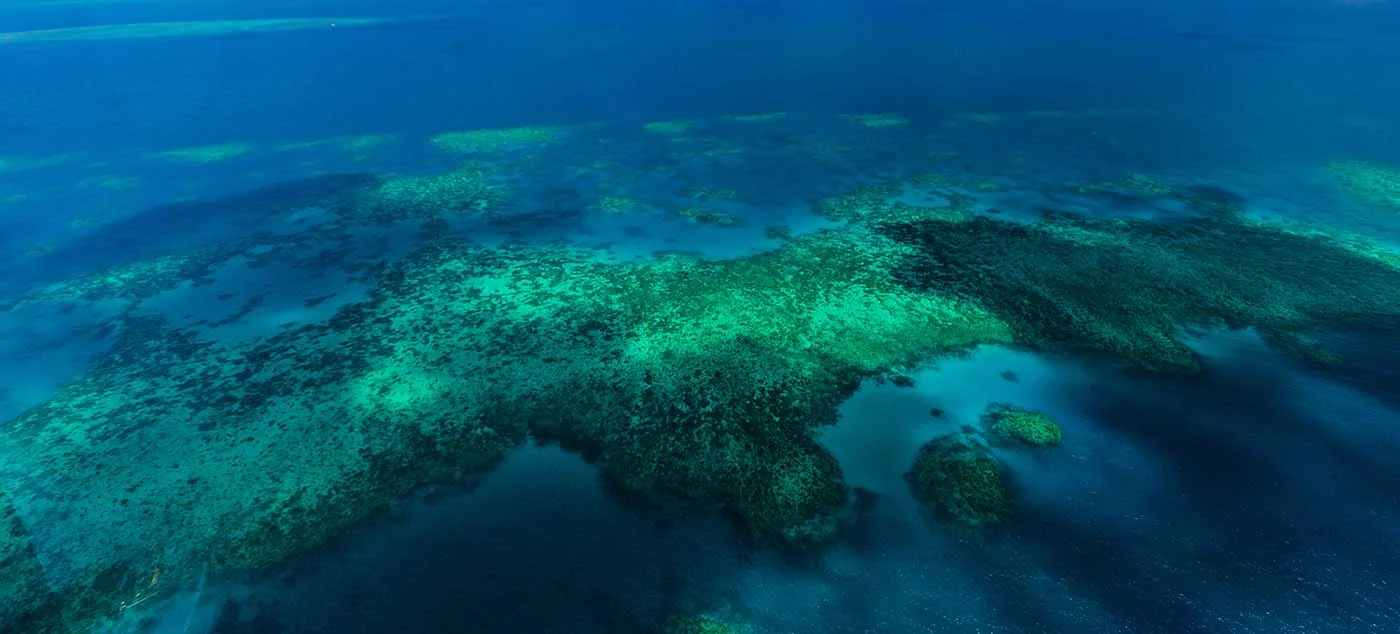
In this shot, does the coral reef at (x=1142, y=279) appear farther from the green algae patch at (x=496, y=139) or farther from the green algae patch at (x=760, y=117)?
the green algae patch at (x=496, y=139)

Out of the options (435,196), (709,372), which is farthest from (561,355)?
(435,196)

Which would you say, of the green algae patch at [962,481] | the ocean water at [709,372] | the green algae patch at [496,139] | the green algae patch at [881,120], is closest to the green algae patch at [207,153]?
the ocean water at [709,372]

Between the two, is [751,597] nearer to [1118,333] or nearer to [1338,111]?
[1118,333]

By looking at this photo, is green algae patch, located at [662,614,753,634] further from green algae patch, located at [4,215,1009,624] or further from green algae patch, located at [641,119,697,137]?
green algae patch, located at [641,119,697,137]

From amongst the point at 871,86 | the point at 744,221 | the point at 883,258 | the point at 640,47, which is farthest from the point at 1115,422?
the point at 640,47

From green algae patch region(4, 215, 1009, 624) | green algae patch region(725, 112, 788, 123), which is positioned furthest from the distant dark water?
green algae patch region(4, 215, 1009, 624)

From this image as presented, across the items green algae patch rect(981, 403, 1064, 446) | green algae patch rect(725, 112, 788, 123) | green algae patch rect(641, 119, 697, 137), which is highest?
green algae patch rect(725, 112, 788, 123)

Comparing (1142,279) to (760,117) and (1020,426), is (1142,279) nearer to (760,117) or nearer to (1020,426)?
(1020,426)
